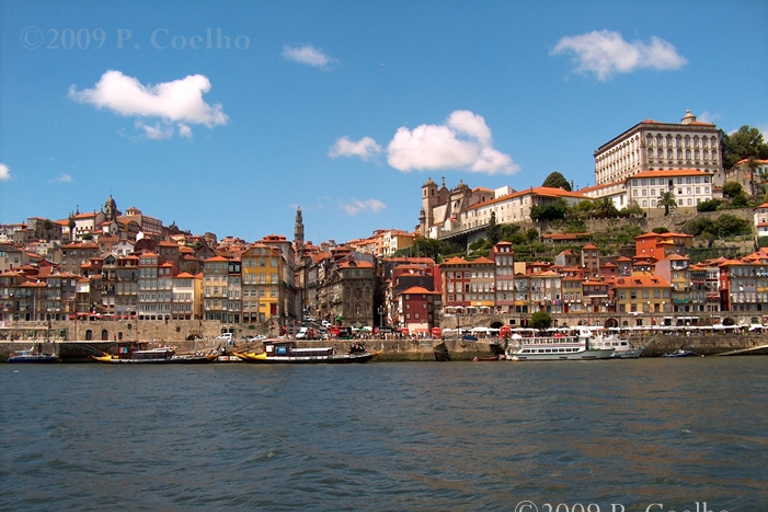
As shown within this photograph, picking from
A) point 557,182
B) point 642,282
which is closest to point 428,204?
point 557,182

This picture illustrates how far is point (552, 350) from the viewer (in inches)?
2361

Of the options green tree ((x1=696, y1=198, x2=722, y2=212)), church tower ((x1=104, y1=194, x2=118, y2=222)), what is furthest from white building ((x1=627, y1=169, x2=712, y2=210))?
church tower ((x1=104, y1=194, x2=118, y2=222))

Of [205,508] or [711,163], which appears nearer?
[205,508]

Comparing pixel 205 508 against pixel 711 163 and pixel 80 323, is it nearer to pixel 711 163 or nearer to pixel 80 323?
pixel 80 323

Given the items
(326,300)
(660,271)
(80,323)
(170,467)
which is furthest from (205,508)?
(326,300)

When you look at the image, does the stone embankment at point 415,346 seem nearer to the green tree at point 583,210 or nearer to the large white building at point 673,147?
the green tree at point 583,210

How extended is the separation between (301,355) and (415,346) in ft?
31.0

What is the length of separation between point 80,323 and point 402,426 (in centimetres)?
5455

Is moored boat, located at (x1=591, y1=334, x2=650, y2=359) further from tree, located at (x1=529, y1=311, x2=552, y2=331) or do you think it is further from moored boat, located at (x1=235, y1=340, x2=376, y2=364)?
moored boat, located at (x1=235, y1=340, x2=376, y2=364)

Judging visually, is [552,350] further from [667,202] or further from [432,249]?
[432,249]

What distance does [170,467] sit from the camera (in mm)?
19875

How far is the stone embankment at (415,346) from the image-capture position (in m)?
61.1

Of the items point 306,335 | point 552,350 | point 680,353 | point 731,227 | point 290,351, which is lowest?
point 680,353

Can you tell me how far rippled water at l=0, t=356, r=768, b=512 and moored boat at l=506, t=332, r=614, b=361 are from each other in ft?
63.7
